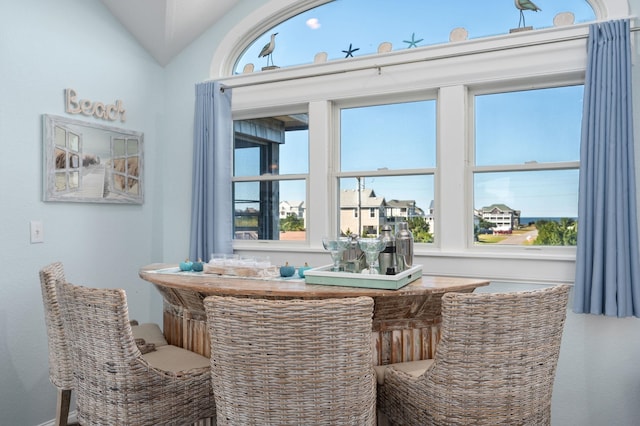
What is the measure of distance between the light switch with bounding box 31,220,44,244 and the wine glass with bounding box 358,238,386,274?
2038mm

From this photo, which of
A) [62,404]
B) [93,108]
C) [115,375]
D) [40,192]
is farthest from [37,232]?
[115,375]

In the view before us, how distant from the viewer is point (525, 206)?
116 inches

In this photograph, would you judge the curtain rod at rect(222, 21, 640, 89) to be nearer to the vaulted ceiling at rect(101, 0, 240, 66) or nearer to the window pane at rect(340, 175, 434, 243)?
the vaulted ceiling at rect(101, 0, 240, 66)

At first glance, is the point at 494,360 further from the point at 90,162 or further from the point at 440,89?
the point at 90,162

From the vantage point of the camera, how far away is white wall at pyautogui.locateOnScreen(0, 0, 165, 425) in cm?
270

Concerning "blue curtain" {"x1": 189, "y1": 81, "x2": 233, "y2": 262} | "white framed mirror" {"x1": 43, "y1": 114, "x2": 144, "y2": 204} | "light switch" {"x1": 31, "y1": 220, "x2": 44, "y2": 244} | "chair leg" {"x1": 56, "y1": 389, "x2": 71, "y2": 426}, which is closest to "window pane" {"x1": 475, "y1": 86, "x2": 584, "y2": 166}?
"blue curtain" {"x1": 189, "y1": 81, "x2": 233, "y2": 262}

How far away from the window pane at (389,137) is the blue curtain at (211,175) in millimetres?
891

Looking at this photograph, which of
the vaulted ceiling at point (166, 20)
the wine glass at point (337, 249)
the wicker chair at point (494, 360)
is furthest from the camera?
the vaulted ceiling at point (166, 20)

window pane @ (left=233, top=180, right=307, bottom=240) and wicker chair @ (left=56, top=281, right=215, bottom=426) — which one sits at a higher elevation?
window pane @ (left=233, top=180, right=307, bottom=240)

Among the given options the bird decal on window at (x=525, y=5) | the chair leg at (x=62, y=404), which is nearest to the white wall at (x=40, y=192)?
the chair leg at (x=62, y=404)

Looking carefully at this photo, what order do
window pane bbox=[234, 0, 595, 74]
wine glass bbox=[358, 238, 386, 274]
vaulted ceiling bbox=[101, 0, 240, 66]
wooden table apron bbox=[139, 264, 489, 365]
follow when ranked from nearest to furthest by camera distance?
wooden table apron bbox=[139, 264, 489, 365] < wine glass bbox=[358, 238, 386, 274] < window pane bbox=[234, 0, 595, 74] < vaulted ceiling bbox=[101, 0, 240, 66]

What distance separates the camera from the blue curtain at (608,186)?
243 centimetres

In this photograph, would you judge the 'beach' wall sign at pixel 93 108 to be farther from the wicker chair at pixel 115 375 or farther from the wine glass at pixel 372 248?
the wine glass at pixel 372 248

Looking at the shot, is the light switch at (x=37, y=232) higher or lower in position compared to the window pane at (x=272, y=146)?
lower
